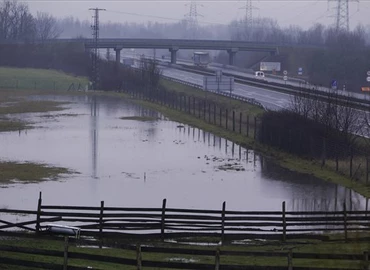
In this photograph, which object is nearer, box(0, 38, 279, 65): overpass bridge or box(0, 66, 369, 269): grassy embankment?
box(0, 66, 369, 269): grassy embankment

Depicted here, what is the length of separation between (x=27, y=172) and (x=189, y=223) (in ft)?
45.9

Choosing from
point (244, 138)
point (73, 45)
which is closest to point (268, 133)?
point (244, 138)

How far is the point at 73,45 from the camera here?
125062 mm

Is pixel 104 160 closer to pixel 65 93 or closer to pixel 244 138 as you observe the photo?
pixel 244 138

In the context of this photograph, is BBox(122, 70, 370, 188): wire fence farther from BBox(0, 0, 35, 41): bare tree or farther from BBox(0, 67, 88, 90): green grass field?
BBox(0, 0, 35, 41): bare tree

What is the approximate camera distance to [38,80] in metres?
96.7

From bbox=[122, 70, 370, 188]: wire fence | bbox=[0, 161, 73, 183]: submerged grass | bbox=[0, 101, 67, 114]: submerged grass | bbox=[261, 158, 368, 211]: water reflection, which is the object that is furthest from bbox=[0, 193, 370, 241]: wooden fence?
bbox=[0, 101, 67, 114]: submerged grass

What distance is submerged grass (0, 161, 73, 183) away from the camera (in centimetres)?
3272

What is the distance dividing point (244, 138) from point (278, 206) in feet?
62.7

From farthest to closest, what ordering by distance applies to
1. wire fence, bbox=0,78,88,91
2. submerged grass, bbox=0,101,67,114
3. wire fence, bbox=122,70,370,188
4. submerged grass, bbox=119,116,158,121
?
wire fence, bbox=0,78,88,91
submerged grass, bbox=0,101,67,114
submerged grass, bbox=119,116,158,121
wire fence, bbox=122,70,370,188

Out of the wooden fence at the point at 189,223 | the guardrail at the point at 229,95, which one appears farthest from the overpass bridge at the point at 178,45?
the wooden fence at the point at 189,223

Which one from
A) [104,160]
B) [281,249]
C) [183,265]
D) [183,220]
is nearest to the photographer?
[183,265]

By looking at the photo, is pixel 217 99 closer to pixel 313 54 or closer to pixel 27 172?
pixel 313 54

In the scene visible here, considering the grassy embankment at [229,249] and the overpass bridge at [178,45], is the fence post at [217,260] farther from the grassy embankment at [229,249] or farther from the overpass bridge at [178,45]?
the overpass bridge at [178,45]
